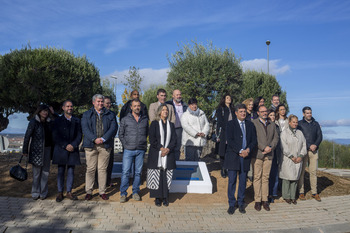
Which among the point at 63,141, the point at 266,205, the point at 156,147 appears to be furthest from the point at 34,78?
the point at 266,205

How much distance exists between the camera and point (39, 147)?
6.32 metres

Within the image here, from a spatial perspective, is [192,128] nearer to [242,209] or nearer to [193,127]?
[193,127]

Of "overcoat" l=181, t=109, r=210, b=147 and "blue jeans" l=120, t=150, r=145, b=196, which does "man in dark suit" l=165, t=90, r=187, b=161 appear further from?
"blue jeans" l=120, t=150, r=145, b=196

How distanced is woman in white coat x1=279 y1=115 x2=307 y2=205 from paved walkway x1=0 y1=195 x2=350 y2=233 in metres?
0.42

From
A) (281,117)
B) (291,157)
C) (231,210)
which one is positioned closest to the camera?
(231,210)

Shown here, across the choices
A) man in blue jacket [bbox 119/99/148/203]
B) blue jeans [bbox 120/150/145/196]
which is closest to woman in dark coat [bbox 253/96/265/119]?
man in blue jacket [bbox 119/99/148/203]

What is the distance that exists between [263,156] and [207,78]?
905 cm

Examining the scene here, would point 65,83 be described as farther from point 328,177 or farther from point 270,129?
point 328,177

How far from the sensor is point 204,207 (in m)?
6.19

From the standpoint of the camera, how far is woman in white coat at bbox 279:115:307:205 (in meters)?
6.77

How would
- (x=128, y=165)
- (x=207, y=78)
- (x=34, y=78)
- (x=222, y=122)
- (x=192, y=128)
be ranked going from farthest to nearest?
(x=207, y=78) < (x=34, y=78) < (x=222, y=122) < (x=192, y=128) < (x=128, y=165)

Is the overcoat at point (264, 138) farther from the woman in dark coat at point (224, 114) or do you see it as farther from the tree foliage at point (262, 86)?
the tree foliage at point (262, 86)

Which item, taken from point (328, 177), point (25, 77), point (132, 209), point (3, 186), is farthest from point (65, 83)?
point (328, 177)

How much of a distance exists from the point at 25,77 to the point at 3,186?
5.27 metres
